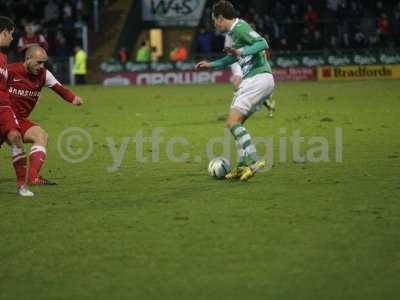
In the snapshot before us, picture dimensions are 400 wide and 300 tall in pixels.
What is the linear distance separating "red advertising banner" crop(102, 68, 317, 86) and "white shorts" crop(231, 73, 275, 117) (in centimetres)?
2710

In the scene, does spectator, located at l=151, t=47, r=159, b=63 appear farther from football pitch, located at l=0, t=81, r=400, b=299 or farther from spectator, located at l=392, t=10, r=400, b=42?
football pitch, located at l=0, t=81, r=400, b=299

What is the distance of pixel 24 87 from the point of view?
1111cm

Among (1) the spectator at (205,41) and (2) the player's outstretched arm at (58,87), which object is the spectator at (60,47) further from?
(2) the player's outstretched arm at (58,87)

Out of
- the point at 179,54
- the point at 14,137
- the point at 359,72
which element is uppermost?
the point at 14,137

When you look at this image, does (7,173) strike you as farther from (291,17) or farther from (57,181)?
(291,17)

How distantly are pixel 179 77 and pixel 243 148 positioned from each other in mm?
29390

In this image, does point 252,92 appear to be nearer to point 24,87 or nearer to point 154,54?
point 24,87

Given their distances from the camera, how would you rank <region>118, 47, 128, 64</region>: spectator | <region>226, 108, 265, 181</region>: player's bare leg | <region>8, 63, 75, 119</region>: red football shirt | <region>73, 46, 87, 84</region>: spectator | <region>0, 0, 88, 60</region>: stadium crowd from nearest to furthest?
1. <region>226, 108, 265, 181</region>: player's bare leg
2. <region>8, 63, 75, 119</region>: red football shirt
3. <region>73, 46, 87, 84</region>: spectator
4. <region>118, 47, 128, 64</region>: spectator
5. <region>0, 0, 88, 60</region>: stadium crowd

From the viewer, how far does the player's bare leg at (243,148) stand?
10.9 m

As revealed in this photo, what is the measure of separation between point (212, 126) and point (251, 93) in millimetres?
7645

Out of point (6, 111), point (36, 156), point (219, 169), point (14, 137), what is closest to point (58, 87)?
point (36, 156)

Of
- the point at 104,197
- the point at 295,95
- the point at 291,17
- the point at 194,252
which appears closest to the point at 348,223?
the point at 194,252

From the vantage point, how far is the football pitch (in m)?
6.02

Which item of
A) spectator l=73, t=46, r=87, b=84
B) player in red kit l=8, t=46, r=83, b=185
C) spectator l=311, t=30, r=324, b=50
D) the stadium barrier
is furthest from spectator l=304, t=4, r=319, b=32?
player in red kit l=8, t=46, r=83, b=185
